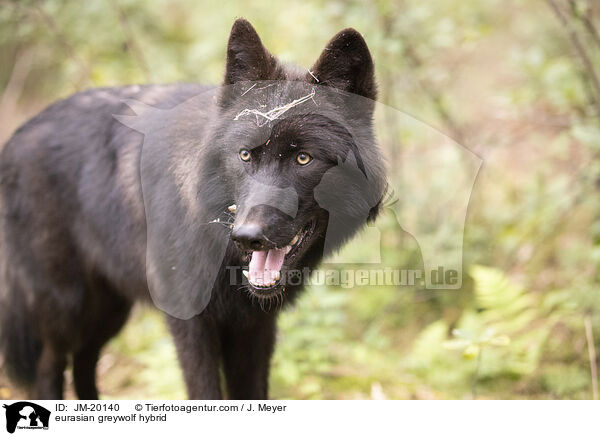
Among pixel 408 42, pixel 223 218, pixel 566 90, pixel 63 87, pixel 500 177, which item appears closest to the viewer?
pixel 223 218

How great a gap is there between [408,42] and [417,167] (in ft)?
4.79

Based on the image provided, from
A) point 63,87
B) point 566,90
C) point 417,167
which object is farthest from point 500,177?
point 63,87

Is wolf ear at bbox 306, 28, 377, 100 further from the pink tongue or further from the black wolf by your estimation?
the pink tongue

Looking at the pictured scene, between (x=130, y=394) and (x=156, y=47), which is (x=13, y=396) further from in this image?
(x=156, y=47)

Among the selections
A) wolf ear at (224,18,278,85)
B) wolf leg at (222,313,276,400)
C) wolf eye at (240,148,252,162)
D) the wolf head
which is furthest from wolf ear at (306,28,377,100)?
wolf leg at (222,313,276,400)

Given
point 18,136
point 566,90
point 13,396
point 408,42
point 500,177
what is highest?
point 408,42

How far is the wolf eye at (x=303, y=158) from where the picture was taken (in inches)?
107

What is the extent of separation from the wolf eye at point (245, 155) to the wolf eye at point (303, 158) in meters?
0.24

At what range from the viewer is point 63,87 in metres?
7.56

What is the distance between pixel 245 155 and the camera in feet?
8.98

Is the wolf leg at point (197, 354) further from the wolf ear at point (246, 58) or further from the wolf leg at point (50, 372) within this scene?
the wolf ear at point (246, 58)
